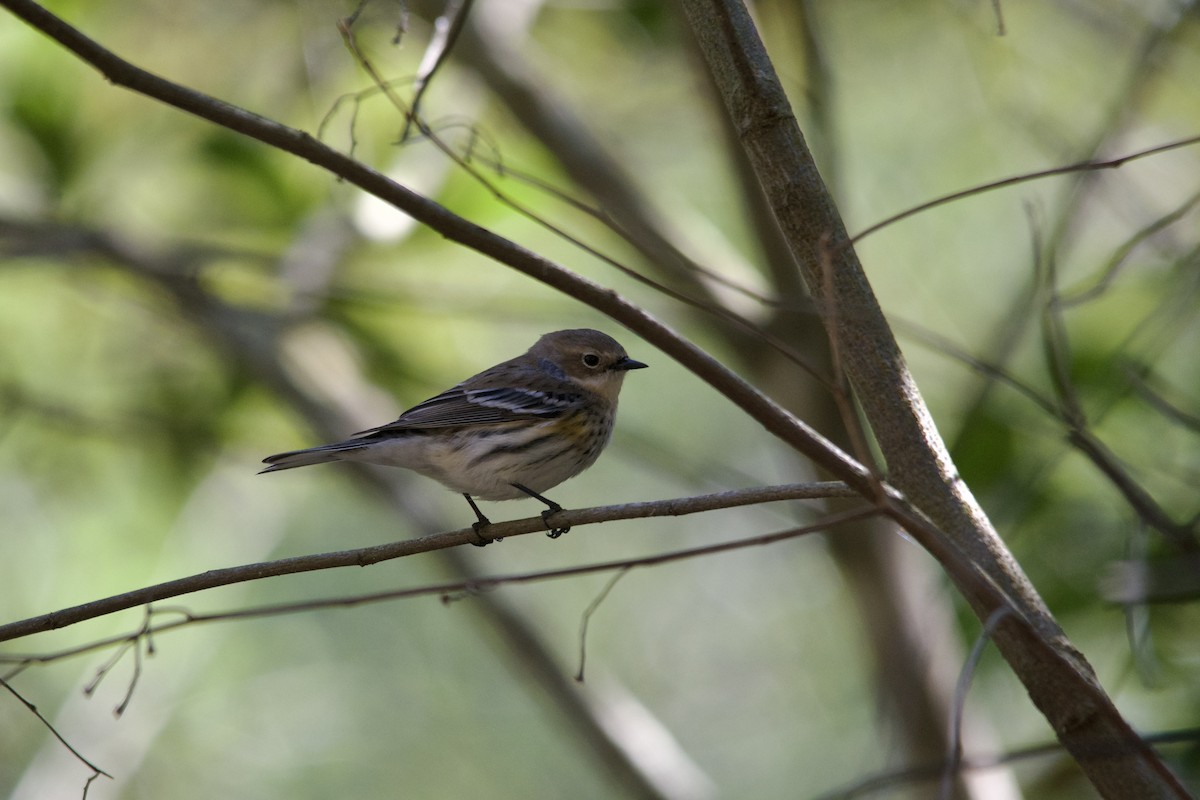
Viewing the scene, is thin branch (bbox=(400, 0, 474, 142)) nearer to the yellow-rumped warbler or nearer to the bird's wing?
the yellow-rumped warbler

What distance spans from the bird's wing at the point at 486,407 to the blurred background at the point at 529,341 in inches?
16.1

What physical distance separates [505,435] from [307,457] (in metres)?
0.87

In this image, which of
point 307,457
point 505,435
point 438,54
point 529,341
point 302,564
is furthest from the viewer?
point 529,341

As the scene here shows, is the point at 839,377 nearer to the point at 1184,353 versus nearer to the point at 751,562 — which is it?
the point at 1184,353

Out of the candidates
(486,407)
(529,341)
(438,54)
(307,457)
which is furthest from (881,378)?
(529,341)

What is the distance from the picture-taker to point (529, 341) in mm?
9031

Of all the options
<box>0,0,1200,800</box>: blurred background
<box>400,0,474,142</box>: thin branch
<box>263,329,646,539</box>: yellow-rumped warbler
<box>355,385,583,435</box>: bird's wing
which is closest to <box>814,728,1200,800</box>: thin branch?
<box>0,0,1200,800</box>: blurred background

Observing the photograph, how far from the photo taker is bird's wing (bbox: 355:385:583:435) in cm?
469

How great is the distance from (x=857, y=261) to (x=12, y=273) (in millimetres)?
5907

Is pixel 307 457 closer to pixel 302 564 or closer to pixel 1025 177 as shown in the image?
pixel 302 564

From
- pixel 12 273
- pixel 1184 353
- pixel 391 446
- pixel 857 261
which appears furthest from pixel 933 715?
pixel 12 273

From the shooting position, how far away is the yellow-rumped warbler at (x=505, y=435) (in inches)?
175

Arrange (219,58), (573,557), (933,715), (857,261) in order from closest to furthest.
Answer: (857,261), (933,715), (219,58), (573,557)

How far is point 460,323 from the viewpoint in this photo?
7.55 metres
